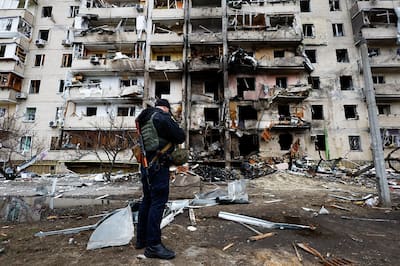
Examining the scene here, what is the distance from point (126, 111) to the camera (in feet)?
71.3

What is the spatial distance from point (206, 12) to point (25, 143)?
827 inches

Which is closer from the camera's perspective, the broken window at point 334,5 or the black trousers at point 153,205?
the black trousers at point 153,205

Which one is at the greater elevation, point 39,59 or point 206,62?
point 39,59

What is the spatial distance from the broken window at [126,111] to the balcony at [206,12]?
10618mm

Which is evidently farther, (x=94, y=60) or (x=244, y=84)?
(x=244, y=84)

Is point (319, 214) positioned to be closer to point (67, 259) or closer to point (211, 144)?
point (67, 259)

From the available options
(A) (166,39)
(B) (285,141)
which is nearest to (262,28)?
(A) (166,39)

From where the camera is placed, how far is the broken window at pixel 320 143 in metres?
19.6

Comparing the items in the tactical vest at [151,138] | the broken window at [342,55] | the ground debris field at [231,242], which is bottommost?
the ground debris field at [231,242]

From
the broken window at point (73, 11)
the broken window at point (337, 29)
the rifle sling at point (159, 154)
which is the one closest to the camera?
the rifle sling at point (159, 154)

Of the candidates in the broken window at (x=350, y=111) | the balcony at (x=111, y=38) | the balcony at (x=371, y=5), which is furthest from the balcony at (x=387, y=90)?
the balcony at (x=111, y=38)

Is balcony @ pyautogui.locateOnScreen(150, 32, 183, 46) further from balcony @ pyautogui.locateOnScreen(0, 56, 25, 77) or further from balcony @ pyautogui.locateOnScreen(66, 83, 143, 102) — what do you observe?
balcony @ pyautogui.locateOnScreen(0, 56, 25, 77)

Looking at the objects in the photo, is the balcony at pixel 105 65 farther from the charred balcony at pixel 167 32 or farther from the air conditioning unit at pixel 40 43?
the air conditioning unit at pixel 40 43

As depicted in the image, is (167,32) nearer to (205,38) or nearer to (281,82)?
(205,38)
